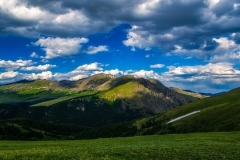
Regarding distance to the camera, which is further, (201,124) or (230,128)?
(201,124)

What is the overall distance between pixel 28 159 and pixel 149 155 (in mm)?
16173

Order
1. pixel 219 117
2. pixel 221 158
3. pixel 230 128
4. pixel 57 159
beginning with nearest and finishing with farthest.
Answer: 1. pixel 57 159
2. pixel 221 158
3. pixel 230 128
4. pixel 219 117

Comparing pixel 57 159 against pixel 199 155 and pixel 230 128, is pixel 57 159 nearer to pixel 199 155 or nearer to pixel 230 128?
pixel 199 155

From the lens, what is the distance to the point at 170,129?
163m

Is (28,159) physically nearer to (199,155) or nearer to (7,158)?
(7,158)

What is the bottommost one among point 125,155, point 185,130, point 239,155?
point 185,130

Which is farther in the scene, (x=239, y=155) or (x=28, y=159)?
(x=239, y=155)

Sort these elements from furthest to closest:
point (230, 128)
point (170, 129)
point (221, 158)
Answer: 1. point (170, 129)
2. point (230, 128)
3. point (221, 158)

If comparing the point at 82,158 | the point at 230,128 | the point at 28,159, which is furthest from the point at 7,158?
the point at 230,128

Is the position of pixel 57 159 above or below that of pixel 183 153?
above

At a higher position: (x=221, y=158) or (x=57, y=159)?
(x=57, y=159)

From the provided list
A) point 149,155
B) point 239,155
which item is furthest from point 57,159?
point 239,155

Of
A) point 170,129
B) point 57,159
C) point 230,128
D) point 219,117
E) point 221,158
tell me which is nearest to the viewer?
point 57,159

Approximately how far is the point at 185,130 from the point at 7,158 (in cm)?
14023
